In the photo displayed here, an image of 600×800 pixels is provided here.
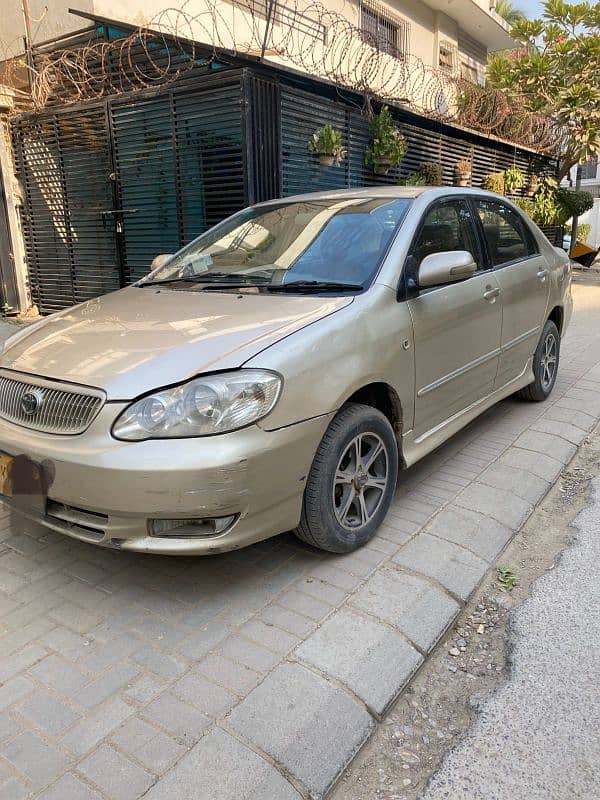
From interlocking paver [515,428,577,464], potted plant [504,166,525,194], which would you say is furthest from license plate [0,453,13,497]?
potted plant [504,166,525,194]

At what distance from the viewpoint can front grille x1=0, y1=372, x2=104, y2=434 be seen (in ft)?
8.05

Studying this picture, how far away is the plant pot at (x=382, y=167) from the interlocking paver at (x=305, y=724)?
26.4 ft

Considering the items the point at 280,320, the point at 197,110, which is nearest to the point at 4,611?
the point at 280,320

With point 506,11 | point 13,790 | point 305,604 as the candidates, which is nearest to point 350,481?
point 305,604

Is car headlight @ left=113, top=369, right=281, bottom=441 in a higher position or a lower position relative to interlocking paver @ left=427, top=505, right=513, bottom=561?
higher

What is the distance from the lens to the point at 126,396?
94.0 inches

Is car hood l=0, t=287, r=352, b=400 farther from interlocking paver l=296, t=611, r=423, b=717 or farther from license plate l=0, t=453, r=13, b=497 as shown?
interlocking paver l=296, t=611, r=423, b=717

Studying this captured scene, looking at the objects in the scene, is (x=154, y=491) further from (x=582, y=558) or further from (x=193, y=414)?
(x=582, y=558)

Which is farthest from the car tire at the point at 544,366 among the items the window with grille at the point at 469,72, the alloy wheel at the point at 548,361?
the window with grille at the point at 469,72

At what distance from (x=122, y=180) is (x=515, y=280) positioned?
581cm

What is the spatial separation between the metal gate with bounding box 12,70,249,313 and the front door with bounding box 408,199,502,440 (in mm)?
3721

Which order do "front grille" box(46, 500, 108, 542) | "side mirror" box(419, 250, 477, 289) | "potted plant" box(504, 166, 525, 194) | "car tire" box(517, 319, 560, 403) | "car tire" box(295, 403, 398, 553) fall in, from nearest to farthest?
"front grille" box(46, 500, 108, 542), "car tire" box(295, 403, 398, 553), "side mirror" box(419, 250, 477, 289), "car tire" box(517, 319, 560, 403), "potted plant" box(504, 166, 525, 194)

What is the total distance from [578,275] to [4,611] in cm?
1609

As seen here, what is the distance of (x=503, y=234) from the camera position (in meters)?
4.48
